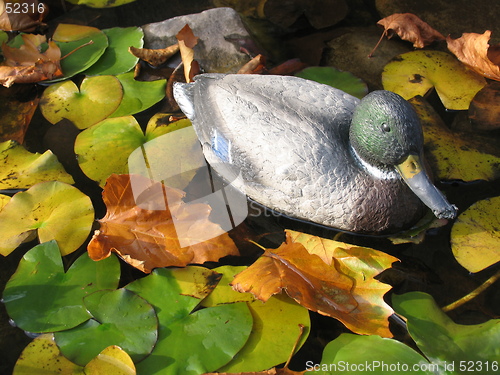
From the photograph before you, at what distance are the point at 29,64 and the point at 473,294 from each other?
2640 millimetres

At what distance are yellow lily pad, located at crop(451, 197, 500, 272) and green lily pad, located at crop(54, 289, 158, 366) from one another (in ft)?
4.44

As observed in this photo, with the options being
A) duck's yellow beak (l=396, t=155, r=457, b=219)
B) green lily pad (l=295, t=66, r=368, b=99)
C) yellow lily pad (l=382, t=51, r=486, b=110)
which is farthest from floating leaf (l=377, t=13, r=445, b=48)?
duck's yellow beak (l=396, t=155, r=457, b=219)

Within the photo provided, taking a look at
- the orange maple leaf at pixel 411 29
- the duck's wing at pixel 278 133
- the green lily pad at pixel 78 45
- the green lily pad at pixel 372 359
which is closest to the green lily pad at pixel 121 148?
the duck's wing at pixel 278 133

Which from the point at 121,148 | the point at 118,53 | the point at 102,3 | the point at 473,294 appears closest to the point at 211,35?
the point at 118,53

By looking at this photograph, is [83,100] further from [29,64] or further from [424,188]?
[424,188]

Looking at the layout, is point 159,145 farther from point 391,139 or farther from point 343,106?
point 391,139

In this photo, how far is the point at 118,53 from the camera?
9.82 feet

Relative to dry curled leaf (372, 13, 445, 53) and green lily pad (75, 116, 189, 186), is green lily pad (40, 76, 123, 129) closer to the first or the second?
green lily pad (75, 116, 189, 186)

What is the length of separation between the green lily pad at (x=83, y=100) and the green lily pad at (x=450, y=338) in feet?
6.13

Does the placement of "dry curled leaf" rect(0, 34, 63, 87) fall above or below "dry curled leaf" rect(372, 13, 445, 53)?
below

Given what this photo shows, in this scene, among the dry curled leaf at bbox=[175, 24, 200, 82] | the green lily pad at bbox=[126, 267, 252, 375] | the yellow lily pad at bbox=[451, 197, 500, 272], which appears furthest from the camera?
the dry curled leaf at bbox=[175, 24, 200, 82]

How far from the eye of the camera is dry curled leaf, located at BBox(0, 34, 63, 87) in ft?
9.21
